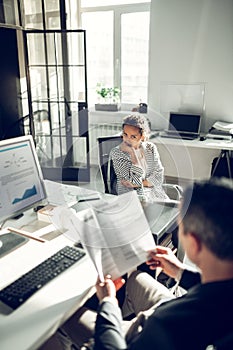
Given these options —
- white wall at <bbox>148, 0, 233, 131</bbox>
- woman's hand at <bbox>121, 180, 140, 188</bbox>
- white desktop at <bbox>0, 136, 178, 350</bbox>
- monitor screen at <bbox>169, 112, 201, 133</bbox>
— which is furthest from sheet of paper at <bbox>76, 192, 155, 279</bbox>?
white wall at <bbox>148, 0, 233, 131</bbox>

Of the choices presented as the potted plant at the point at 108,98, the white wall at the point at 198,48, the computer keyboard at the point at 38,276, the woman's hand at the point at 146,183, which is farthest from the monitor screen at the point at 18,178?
the potted plant at the point at 108,98

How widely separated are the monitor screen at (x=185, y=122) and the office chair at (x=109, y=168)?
1424mm

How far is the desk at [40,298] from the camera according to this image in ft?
3.19

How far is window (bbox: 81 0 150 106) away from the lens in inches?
165

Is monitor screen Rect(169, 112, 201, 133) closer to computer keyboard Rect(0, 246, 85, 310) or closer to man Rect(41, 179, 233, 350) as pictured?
computer keyboard Rect(0, 246, 85, 310)

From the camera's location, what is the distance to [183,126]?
3.79m

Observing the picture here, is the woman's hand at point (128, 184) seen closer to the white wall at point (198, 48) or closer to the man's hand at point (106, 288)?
the man's hand at point (106, 288)

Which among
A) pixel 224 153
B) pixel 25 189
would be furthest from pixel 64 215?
pixel 224 153

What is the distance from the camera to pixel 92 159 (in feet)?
14.9

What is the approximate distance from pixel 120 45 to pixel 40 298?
3839 mm

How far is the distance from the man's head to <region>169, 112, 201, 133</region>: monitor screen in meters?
2.90

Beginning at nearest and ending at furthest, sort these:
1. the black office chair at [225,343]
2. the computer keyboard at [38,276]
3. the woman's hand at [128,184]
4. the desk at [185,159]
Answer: the black office chair at [225,343] → the computer keyboard at [38,276] → the woman's hand at [128,184] → the desk at [185,159]

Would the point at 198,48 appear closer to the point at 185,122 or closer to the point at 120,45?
the point at 185,122

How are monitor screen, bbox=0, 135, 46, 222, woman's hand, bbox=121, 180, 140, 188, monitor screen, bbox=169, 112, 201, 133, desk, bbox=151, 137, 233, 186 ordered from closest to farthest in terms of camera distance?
1. monitor screen, bbox=0, 135, 46, 222
2. woman's hand, bbox=121, 180, 140, 188
3. monitor screen, bbox=169, 112, 201, 133
4. desk, bbox=151, 137, 233, 186
